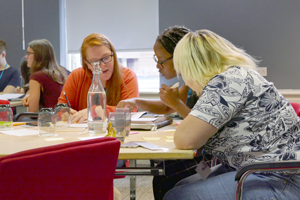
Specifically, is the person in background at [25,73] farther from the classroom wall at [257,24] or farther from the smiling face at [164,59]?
the smiling face at [164,59]

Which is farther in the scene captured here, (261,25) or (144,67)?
(144,67)

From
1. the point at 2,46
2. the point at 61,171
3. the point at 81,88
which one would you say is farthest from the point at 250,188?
the point at 2,46

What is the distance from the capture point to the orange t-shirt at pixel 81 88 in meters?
2.26

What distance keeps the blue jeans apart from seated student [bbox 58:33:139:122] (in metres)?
1.07

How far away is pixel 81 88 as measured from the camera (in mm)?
2271

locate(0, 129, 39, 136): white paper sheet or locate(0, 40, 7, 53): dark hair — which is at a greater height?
locate(0, 40, 7, 53): dark hair

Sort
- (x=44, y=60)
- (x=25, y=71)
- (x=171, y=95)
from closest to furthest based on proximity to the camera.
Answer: (x=171, y=95) < (x=44, y=60) < (x=25, y=71)

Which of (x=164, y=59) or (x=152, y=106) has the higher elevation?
(x=164, y=59)

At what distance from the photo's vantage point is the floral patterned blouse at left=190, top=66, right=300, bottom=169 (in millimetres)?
1071

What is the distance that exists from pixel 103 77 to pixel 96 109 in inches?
28.2

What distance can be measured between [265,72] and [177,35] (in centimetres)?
203

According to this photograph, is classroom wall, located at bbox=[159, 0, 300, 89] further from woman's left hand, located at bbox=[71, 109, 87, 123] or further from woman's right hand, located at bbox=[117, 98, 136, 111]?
woman's left hand, located at bbox=[71, 109, 87, 123]

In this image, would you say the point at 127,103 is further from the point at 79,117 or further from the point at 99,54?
the point at 99,54

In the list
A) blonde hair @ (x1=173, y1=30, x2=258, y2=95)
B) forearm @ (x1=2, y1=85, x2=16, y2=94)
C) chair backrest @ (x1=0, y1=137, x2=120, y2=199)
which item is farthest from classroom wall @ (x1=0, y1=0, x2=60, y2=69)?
chair backrest @ (x1=0, y1=137, x2=120, y2=199)
